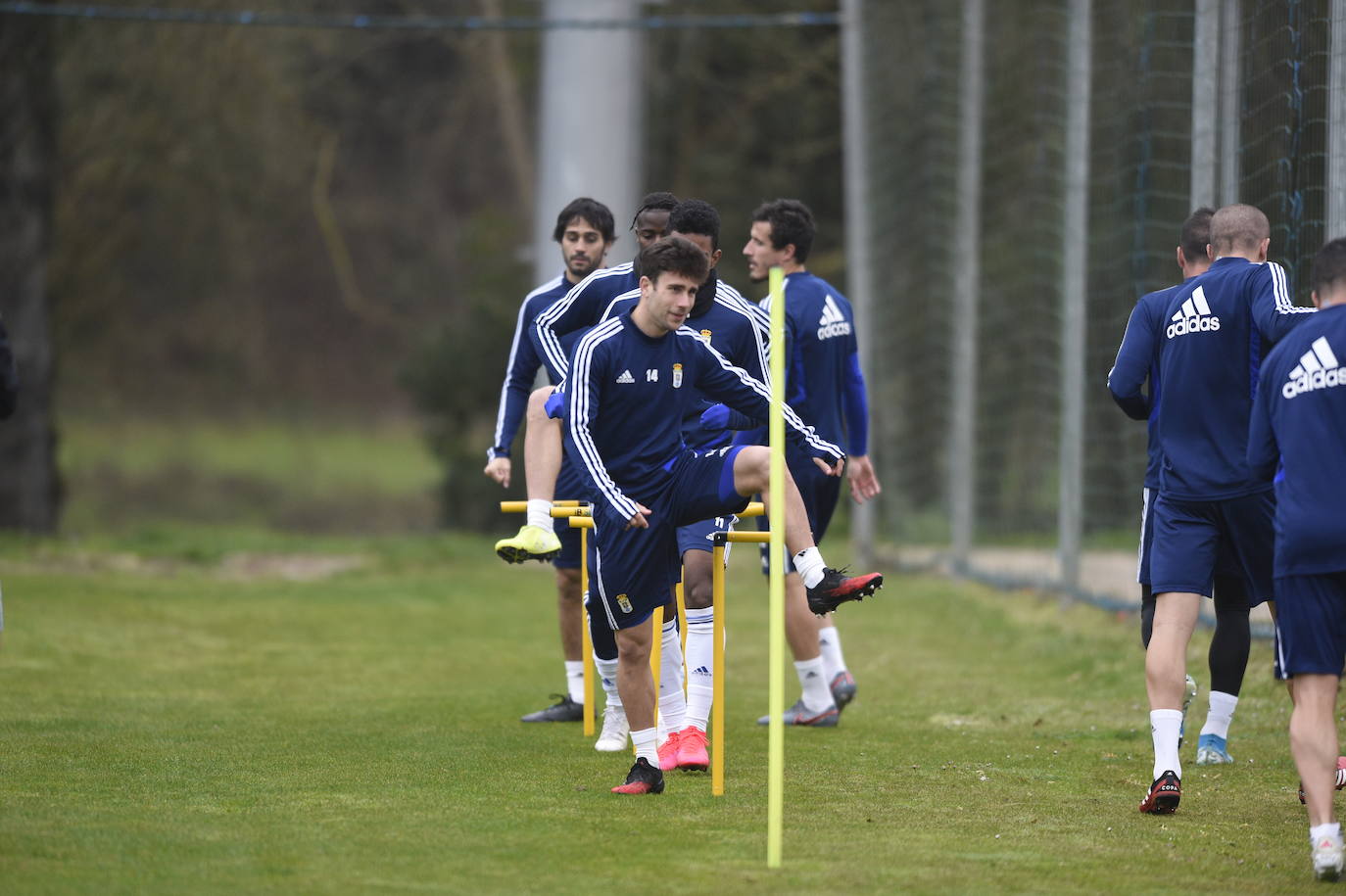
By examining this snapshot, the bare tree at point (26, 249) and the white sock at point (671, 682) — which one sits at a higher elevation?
the bare tree at point (26, 249)

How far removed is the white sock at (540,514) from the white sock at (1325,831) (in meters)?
2.77

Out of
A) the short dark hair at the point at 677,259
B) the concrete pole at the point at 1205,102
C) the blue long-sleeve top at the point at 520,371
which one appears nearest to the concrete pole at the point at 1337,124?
the concrete pole at the point at 1205,102

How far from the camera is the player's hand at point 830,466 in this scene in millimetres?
6395

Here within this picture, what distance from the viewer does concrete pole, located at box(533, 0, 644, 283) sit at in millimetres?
16062

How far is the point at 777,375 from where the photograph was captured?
16.7 ft

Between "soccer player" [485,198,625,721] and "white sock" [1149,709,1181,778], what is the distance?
2881 millimetres

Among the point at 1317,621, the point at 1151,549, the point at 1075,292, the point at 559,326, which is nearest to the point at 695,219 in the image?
the point at 559,326

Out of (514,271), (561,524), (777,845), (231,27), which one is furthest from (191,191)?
(777,845)

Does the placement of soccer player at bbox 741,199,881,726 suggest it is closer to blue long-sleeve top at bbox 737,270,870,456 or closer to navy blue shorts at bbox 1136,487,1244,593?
blue long-sleeve top at bbox 737,270,870,456

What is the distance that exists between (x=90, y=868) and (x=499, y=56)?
18920mm

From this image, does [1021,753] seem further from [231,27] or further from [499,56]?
[499,56]

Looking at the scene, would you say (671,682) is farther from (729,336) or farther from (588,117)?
(588,117)

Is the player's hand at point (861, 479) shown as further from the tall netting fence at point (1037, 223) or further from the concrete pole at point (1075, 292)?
the concrete pole at point (1075, 292)

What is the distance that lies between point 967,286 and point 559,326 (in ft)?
26.6
